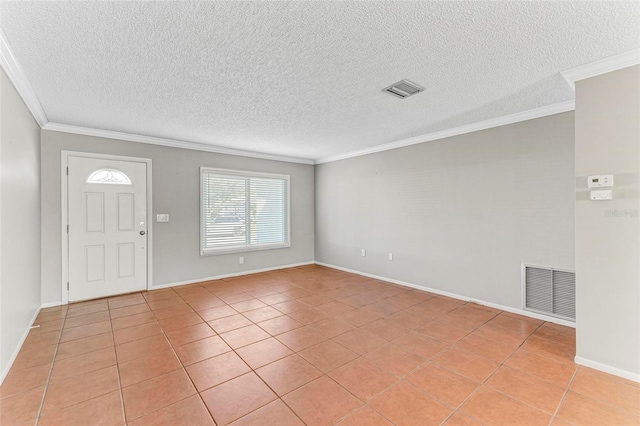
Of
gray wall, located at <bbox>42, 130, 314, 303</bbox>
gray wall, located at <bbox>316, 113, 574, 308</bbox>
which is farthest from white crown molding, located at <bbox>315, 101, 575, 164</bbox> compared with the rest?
gray wall, located at <bbox>42, 130, 314, 303</bbox>

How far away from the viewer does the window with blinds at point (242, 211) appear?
5.30 meters

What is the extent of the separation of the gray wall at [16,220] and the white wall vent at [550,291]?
5.26m

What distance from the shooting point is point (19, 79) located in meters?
2.53

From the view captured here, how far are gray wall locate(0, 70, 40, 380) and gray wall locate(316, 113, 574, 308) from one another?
4809 millimetres

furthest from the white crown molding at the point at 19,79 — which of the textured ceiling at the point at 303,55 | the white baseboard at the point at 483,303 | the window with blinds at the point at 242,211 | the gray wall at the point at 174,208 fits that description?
the white baseboard at the point at 483,303

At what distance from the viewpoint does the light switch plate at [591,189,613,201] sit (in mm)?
2289

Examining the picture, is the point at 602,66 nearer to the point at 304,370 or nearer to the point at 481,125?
the point at 481,125

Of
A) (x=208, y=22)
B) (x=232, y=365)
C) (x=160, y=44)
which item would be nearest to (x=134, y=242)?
(x=232, y=365)

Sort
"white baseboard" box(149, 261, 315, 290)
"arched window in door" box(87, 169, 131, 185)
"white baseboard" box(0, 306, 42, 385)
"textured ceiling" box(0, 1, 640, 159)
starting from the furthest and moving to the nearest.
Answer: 1. "white baseboard" box(149, 261, 315, 290)
2. "arched window in door" box(87, 169, 131, 185)
3. "white baseboard" box(0, 306, 42, 385)
4. "textured ceiling" box(0, 1, 640, 159)

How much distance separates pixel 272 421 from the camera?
1.77 meters

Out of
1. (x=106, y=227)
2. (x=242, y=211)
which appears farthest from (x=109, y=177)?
(x=242, y=211)

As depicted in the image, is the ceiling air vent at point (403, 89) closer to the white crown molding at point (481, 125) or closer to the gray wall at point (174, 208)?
the white crown molding at point (481, 125)

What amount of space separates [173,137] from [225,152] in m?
1.01

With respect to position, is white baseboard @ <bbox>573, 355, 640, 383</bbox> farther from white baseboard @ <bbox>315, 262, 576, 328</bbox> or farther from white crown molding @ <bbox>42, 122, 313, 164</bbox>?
white crown molding @ <bbox>42, 122, 313, 164</bbox>
